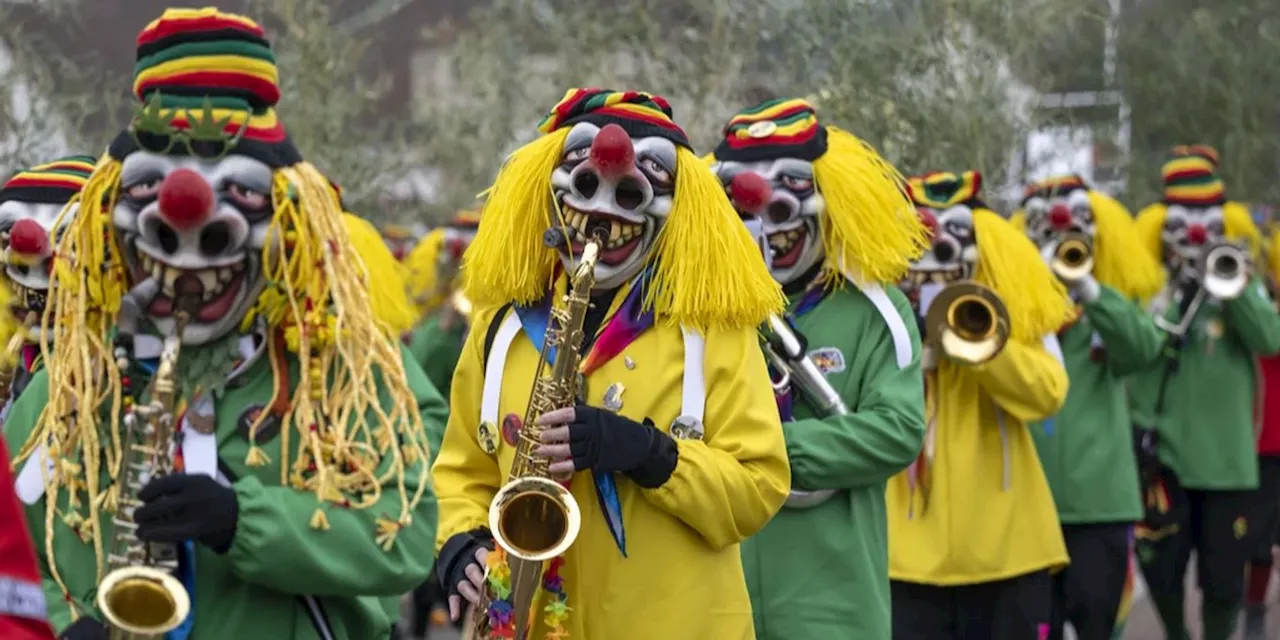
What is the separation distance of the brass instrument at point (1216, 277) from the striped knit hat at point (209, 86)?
5734 millimetres

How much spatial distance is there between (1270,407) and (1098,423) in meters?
2.48

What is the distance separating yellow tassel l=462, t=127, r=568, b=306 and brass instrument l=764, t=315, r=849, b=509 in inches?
37.0

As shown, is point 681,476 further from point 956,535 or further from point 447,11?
point 447,11

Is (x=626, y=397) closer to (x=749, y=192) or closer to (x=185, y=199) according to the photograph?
(x=185, y=199)

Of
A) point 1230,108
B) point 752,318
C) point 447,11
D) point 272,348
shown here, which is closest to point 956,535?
point 752,318

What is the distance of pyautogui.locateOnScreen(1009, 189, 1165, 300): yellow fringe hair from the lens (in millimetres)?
8070

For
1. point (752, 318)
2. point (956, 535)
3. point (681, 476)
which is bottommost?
point (956, 535)

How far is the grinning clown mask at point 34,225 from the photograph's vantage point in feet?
13.8

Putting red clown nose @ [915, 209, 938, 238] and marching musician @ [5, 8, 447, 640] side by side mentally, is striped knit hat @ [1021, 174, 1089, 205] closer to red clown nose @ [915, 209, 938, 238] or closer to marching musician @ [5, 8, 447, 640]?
red clown nose @ [915, 209, 938, 238]

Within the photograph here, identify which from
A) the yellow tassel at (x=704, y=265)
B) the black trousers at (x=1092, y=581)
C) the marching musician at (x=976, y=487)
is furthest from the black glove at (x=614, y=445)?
the black trousers at (x=1092, y=581)

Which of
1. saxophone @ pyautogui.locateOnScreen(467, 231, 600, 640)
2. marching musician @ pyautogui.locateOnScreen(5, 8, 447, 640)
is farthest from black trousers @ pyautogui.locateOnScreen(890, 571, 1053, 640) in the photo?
marching musician @ pyautogui.locateOnScreen(5, 8, 447, 640)

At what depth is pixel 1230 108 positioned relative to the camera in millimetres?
13359

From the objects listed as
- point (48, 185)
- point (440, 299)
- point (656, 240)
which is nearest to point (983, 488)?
point (656, 240)

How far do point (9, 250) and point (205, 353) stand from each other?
100 centimetres
